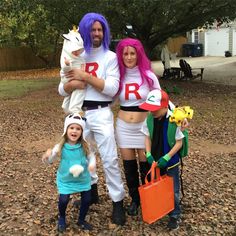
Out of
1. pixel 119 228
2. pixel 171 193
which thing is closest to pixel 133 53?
pixel 171 193

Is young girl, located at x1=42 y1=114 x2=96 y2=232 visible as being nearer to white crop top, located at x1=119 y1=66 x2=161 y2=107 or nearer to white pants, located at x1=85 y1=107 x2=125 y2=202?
white pants, located at x1=85 y1=107 x2=125 y2=202

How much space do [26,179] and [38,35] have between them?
2074cm

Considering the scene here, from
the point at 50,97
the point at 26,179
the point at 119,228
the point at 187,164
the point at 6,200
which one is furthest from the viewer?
the point at 50,97

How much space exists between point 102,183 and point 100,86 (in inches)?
75.2

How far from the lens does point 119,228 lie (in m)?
4.15

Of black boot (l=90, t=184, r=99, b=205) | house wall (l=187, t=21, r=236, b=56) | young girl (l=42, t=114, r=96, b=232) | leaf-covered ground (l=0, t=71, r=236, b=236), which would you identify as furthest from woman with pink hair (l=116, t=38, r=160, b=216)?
house wall (l=187, t=21, r=236, b=56)

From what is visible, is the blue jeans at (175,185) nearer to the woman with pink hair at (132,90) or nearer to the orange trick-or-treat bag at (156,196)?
the orange trick-or-treat bag at (156,196)

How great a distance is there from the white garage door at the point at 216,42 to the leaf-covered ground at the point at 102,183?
29.0 m

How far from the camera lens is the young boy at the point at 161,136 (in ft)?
12.5

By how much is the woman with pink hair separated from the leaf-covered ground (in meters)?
0.80

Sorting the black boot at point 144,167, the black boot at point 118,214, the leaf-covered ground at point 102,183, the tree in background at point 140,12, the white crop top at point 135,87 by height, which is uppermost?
the tree in background at point 140,12

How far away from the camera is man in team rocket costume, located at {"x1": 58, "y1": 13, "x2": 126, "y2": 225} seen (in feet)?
12.5

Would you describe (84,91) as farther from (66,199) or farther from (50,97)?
(50,97)

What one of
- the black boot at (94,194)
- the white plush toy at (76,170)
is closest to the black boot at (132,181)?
the black boot at (94,194)
